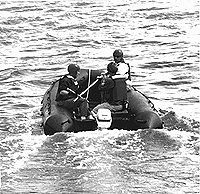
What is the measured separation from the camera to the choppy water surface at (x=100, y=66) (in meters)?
10.6

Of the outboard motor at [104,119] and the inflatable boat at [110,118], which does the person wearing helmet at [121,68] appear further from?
the outboard motor at [104,119]

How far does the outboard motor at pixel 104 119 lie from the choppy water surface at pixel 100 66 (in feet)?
0.57

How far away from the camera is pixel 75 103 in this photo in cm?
1248

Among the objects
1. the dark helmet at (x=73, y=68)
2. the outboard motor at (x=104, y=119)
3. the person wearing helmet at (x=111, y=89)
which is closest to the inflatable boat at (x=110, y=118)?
the outboard motor at (x=104, y=119)

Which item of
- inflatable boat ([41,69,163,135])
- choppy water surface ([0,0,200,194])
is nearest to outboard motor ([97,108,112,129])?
inflatable boat ([41,69,163,135])

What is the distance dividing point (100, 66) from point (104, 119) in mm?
7803

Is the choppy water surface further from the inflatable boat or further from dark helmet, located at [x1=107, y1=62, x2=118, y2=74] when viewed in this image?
dark helmet, located at [x1=107, y1=62, x2=118, y2=74]

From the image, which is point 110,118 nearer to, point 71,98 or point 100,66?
point 71,98

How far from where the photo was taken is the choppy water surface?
1058cm

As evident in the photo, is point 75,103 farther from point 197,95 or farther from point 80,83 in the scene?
point 197,95

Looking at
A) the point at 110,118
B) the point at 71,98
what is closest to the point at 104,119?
the point at 110,118

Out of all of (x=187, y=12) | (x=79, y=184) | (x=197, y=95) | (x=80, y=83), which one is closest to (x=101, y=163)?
(x=79, y=184)

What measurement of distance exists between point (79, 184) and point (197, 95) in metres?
7.10

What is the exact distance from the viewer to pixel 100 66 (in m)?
19.7
